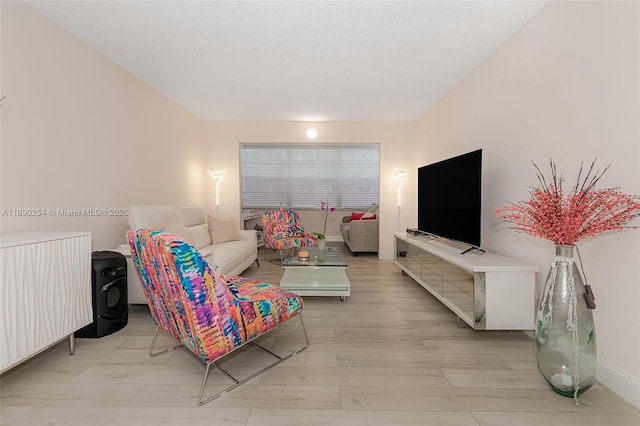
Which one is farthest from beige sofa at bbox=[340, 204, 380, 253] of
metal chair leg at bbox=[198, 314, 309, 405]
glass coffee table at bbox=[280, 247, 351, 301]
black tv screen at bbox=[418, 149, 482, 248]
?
metal chair leg at bbox=[198, 314, 309, 405]

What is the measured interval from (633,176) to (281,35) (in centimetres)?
258

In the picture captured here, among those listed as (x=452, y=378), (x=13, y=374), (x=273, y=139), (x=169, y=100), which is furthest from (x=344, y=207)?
(x=13, y=374)

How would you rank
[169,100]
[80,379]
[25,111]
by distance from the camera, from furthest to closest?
1. [169,100]
2. [25,111]
3. [80,379]

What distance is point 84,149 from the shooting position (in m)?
2.67

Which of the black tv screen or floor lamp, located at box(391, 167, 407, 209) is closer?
the black tv screen

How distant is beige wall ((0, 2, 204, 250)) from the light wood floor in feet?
3.72

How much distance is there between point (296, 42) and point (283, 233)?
117 inches

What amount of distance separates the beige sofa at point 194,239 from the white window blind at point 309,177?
9.79 feet

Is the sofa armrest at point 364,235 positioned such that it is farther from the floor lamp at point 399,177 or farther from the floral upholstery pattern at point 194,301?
the floral upholstery pattern at point 194,301

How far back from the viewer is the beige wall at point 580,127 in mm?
1584

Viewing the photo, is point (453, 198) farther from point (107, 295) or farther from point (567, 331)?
point (107, 295)

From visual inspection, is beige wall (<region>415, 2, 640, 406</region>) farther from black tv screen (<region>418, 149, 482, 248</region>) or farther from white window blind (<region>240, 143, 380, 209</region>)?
white window blind (<region>240, 143, 380, 209</region>)

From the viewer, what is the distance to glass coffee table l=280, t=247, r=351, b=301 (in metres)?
3.06

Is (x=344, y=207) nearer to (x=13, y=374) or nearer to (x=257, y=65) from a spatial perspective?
(x=257, y=65)
